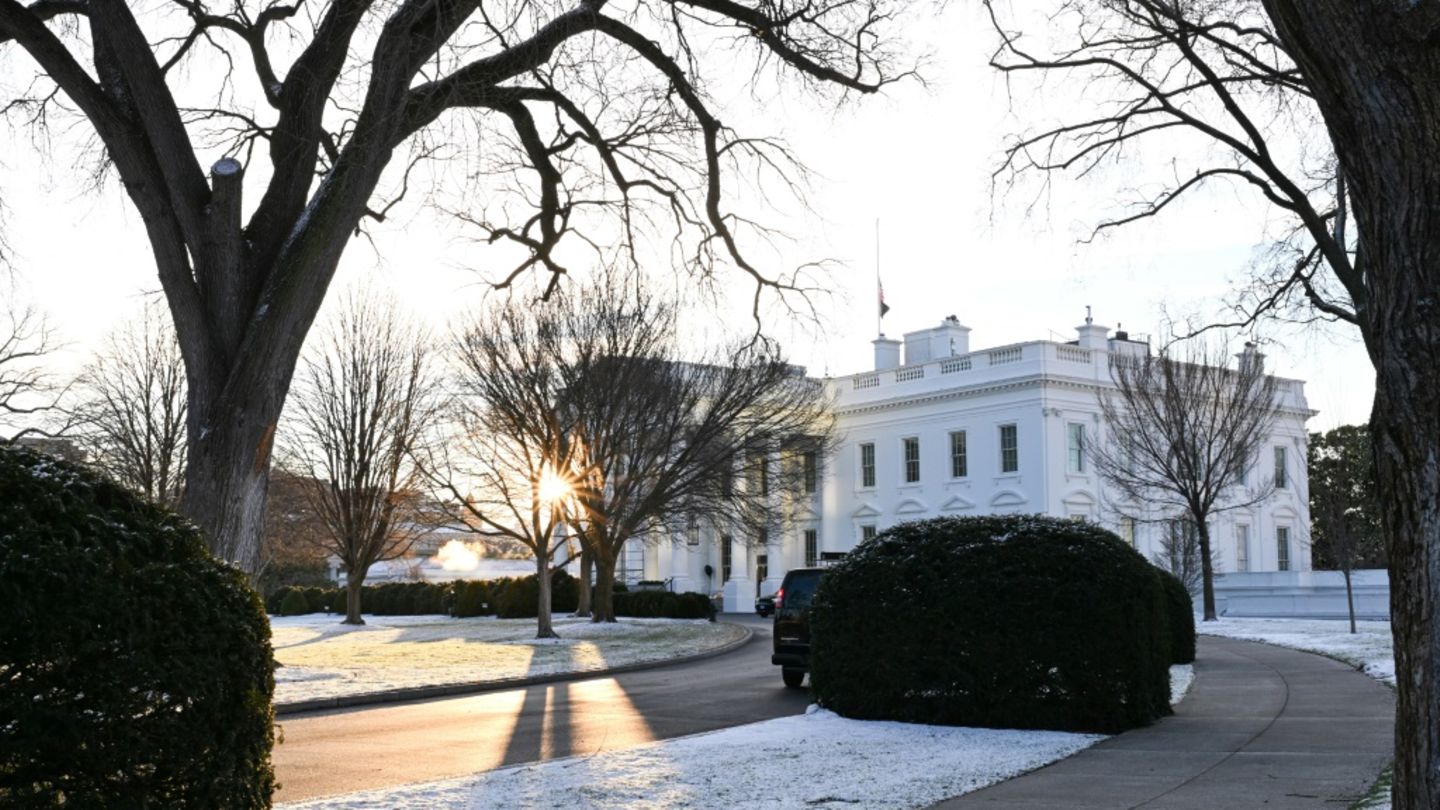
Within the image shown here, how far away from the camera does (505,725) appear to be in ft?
52.7

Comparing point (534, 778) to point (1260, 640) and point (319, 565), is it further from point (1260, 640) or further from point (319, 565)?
point (319, 565)

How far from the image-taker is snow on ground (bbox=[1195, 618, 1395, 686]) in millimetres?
21688

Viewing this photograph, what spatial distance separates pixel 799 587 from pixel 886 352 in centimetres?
4695

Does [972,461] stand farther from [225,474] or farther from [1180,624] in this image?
[225,474]

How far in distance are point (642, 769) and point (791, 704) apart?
749 centimetres

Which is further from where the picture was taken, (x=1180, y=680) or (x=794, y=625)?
(x=794, y=625)

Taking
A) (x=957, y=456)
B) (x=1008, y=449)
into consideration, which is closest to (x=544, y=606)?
(x=1008, y=449)

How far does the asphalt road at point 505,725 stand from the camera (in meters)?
12.3

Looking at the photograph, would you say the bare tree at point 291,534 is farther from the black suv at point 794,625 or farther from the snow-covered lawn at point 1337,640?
the snow-covered lawn at point 1337,640

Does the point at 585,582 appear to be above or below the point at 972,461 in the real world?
below

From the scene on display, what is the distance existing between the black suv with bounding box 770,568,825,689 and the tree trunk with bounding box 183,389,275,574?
37.7 ft

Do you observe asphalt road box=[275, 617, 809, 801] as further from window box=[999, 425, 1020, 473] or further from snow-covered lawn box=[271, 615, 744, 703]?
window box=[999, 425, 1020, 473]

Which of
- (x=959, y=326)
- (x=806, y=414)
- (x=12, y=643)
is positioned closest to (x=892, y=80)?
(x=12, y=643)

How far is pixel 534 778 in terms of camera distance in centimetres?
1060
